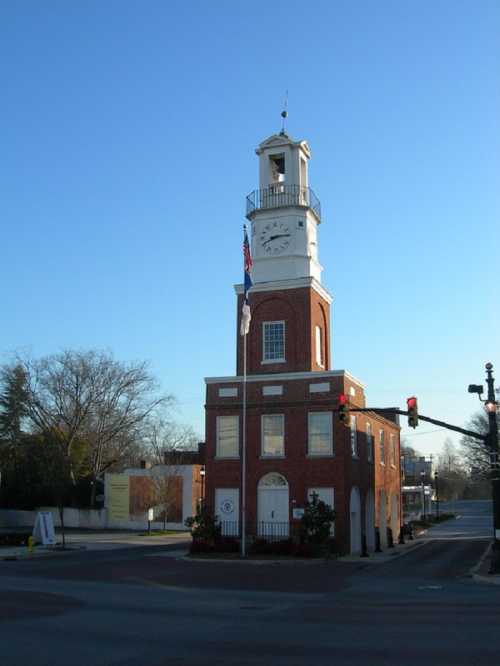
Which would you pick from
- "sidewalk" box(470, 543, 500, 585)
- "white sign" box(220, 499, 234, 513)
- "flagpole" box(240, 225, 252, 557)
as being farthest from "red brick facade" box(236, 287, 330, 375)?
"sidewalk" box(470, 543, 500, 585)

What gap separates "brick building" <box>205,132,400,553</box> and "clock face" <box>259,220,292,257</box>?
0.05 metres

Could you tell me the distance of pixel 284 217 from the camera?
39906 mm

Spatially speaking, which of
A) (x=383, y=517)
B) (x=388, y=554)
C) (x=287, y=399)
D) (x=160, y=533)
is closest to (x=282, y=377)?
(x=287, y=399)

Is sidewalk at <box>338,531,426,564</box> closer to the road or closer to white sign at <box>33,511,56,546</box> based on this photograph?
the road

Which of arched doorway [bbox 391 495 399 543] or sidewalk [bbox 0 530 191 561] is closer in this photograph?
sidewalk [bbox 0 530 191 561]

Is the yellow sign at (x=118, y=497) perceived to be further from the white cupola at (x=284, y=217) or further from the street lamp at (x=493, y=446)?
the street lamp at (x=493, y=446)

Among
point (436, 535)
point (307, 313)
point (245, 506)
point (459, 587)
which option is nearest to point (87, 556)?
point (245, 506)

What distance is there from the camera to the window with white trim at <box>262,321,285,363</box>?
3897 centimetres

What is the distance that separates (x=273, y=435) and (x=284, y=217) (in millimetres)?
11508

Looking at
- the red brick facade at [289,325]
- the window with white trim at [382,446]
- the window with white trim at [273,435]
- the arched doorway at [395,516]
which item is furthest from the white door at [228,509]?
→ the arched doorway at [395,516]

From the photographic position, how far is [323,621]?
49.8ft

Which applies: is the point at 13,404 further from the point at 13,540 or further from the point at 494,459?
the point at 494,459

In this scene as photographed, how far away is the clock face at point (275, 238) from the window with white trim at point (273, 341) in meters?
3.83

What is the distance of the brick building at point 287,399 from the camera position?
118ft
